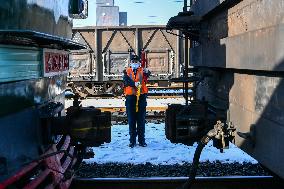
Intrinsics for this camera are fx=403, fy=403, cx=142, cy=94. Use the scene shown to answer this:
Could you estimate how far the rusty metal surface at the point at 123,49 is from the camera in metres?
17.1

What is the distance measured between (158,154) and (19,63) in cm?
461

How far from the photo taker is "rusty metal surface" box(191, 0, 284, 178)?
8.44 ft

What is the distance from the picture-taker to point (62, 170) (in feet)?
12.3

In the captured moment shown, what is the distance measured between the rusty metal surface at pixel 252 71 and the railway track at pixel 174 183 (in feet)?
3.28

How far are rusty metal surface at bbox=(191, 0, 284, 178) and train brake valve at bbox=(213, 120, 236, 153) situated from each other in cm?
6

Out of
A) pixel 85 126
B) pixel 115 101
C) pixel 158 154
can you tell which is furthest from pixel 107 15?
pixel 85 126

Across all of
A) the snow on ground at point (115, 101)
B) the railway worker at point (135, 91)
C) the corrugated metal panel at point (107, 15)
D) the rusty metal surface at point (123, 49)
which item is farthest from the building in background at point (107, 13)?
the railway worker at point (135, 91)

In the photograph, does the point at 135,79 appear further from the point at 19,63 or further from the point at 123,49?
the point at 123,49

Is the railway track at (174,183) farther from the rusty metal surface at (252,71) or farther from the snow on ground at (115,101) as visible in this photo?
the snow on ground at (115,101)

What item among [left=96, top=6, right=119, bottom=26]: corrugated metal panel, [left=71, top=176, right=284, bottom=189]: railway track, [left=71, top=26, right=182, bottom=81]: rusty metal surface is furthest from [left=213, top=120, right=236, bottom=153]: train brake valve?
[left=96, top=6, right=119, bottom=26]: corrugated metal panel

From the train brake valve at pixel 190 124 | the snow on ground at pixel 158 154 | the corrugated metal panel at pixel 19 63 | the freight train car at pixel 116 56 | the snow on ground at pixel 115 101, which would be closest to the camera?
the corrugated metal panel at pixel 19 63

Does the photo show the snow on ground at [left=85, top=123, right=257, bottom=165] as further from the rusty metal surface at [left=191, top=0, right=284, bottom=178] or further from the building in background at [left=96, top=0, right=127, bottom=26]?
the building in background at [left=96, top=0, right=127, bottom=26]

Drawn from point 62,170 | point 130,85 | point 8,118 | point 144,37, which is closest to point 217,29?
point 62,170

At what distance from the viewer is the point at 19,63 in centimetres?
260
